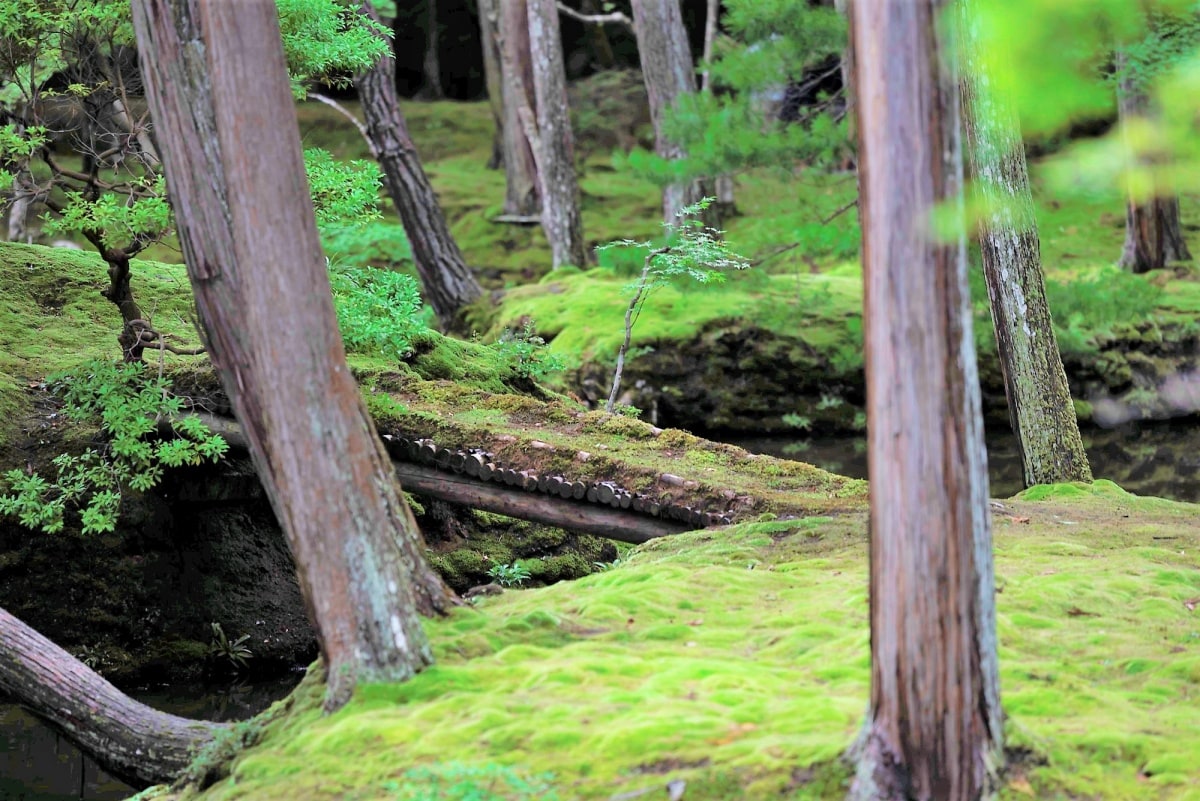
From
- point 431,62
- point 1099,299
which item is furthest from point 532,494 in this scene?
point 431,62

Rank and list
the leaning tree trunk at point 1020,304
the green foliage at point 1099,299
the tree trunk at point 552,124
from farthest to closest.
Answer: the tree trunk at point 552,124
the green foliage at point 1099,299
the leaning tree trunk at point 1020,304

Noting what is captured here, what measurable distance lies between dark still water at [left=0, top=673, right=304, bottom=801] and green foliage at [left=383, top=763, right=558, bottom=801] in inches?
137

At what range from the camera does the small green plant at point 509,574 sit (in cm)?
902

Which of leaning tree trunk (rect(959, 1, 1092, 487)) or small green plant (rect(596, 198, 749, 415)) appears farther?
small green plant (rect(596, 198, 749, 415))

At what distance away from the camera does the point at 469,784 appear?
3.60 m

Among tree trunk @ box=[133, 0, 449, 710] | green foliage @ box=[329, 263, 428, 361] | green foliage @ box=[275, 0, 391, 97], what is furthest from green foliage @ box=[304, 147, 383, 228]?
tree trunk @ box=[133, 0, 449, 710]

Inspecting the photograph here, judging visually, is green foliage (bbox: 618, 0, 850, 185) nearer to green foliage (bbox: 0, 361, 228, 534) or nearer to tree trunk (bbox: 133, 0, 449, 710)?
green foliage (bbox: 0, 361, 228, 534)

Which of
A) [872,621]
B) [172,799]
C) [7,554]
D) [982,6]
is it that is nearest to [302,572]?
[172,799]

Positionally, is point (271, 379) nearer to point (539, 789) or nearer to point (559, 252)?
point (539, 789)

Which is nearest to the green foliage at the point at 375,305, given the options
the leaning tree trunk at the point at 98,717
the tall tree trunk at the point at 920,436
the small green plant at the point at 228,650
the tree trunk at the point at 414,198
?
the small green plant at the point at 228,650

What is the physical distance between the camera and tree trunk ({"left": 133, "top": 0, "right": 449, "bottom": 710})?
4.28m

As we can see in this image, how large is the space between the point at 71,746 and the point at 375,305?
343 centimetres

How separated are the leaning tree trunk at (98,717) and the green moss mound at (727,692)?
1182 millimetres

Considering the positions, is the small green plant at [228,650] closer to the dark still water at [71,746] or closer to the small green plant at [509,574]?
the dark still water at [71,746]
